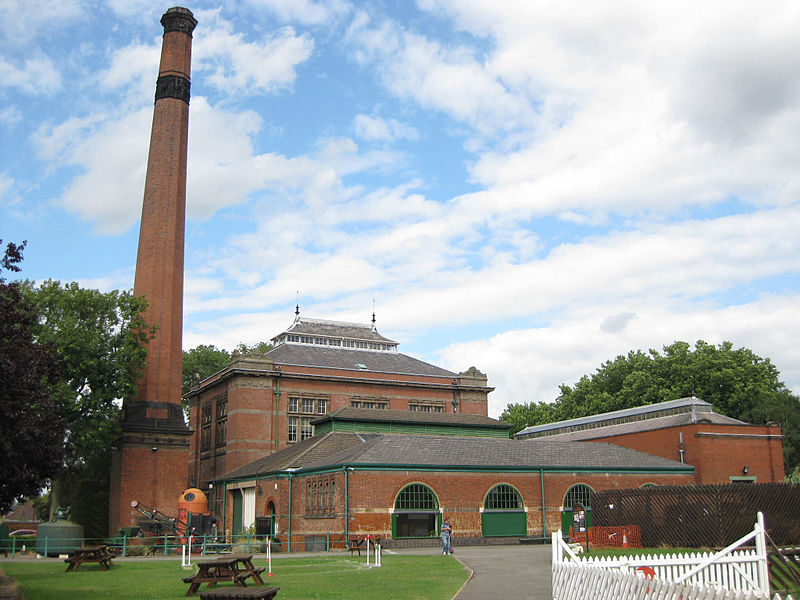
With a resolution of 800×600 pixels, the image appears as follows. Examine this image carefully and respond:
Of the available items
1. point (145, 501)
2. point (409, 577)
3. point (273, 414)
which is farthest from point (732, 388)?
point (409, 577)

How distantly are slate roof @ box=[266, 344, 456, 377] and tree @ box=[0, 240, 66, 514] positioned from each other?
1308 inches

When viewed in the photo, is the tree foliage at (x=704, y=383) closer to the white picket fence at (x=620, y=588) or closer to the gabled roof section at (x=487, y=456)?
the gabled roof section at (x=487, y=456)

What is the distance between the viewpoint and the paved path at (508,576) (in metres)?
16.0

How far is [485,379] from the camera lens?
60500 mm

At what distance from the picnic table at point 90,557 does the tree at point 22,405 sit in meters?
3.61

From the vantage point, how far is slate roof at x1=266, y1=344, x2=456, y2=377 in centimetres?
5584

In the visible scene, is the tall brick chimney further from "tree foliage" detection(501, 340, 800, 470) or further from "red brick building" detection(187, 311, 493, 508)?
"tree foliage" detection(501, 340, 800, 470)

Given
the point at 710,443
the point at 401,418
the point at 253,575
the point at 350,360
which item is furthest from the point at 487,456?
the point at 253,575

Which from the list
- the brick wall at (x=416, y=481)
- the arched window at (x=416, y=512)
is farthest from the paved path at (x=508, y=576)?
the arched window at (x=416, y=512)

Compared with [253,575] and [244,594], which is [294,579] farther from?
[244,594]

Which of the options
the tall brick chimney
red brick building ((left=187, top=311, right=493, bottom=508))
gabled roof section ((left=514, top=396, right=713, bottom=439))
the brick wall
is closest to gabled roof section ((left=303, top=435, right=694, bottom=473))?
the brick wall

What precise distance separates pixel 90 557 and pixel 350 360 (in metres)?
34.3

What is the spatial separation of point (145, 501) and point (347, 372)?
18.6 metres

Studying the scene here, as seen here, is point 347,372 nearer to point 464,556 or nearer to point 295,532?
point 295,532
